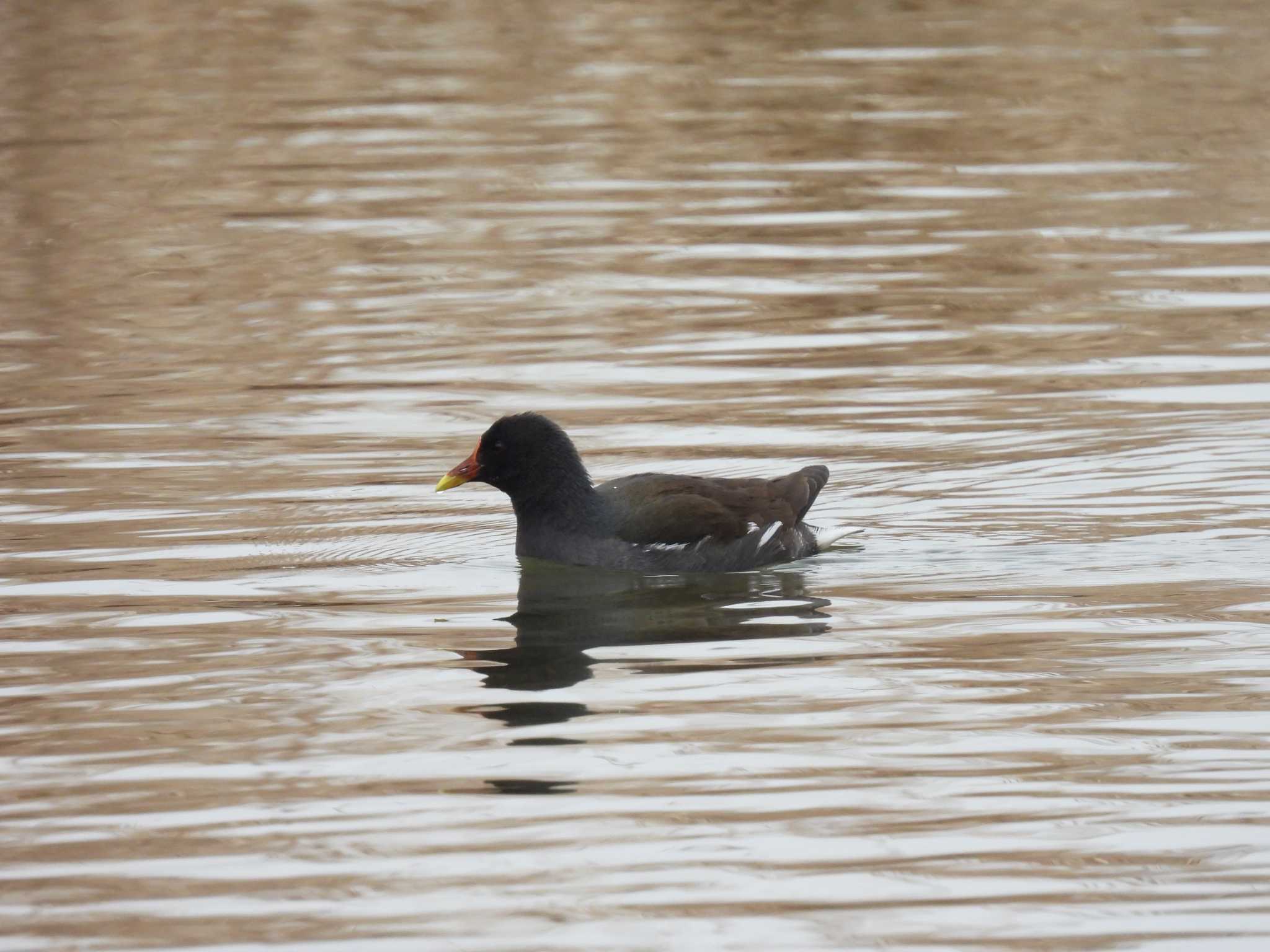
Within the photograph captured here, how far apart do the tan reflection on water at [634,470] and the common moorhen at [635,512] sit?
0.18m

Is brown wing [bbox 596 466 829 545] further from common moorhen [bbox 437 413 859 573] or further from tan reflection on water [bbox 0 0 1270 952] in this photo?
tan reflection on water [bbox 0 0 1270 952]

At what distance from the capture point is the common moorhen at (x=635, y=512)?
991 centimetres

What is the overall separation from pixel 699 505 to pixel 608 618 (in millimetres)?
932

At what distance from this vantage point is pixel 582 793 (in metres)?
6.86

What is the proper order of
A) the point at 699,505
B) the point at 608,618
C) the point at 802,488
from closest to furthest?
the point at 608,618
the point at 699,505
the point at 802,488

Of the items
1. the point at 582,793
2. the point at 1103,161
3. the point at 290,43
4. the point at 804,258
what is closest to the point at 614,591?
the point at 582,793

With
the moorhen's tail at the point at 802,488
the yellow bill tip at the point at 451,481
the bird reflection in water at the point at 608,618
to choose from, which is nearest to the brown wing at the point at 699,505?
the moorhen's tail at the point at 802,488

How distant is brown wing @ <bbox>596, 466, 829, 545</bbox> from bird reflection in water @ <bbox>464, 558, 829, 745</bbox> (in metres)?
0.20

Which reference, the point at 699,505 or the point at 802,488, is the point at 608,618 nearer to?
the point at 699,505

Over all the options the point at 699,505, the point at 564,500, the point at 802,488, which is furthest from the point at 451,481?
the point at 802,488

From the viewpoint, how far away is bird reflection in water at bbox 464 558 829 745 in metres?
8.20

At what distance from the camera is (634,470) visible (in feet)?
38.1

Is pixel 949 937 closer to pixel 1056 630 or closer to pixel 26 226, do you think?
pixel 1056 630

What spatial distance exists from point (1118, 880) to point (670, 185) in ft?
45.6
